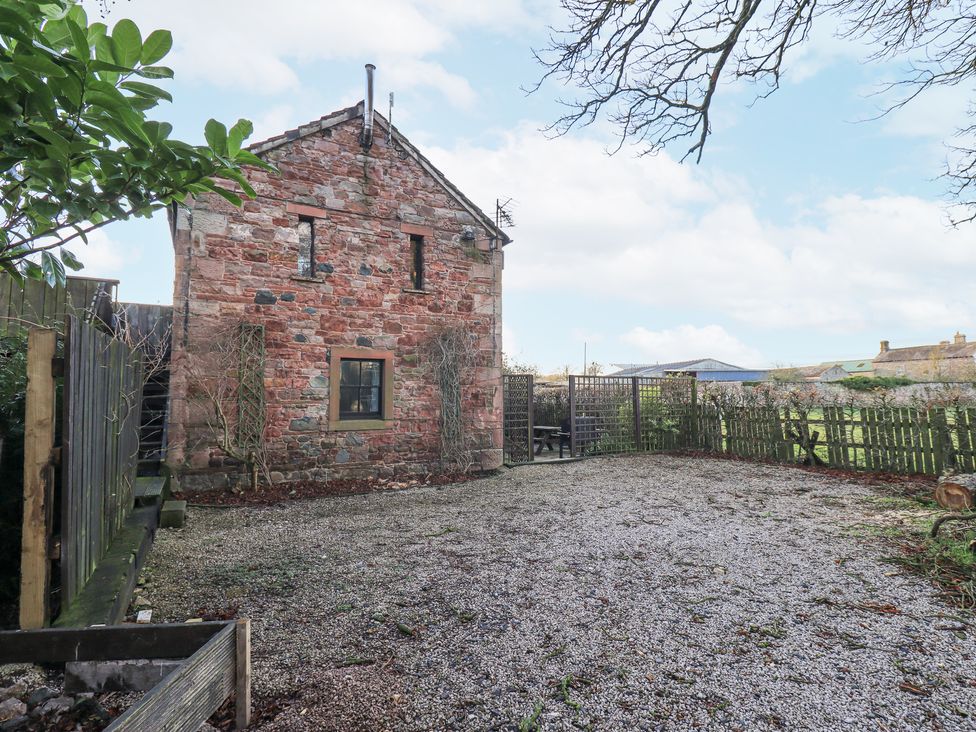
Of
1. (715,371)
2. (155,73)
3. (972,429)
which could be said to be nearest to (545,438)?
(972,429)

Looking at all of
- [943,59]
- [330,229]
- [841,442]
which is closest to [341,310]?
[330,229]

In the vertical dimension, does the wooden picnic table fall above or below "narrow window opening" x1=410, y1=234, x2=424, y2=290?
below

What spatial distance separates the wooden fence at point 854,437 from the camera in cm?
862

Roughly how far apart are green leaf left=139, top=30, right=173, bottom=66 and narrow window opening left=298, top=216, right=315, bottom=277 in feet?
25.8

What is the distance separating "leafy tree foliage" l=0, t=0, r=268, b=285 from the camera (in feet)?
4.18

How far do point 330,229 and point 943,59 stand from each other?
26.4ft

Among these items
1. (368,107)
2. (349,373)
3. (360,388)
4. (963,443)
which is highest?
(368,107)

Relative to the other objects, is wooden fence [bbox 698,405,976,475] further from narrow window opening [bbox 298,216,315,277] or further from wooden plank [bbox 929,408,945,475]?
narrow window opening [bbox 298,216,315,277]

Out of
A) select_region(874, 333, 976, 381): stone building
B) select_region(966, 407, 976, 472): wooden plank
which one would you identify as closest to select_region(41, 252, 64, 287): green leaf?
select_region(966, 407, 976, 472): wooden plank

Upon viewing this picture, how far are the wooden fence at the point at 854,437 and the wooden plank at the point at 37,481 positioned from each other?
37.6ft

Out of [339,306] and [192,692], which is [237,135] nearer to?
[192,692]

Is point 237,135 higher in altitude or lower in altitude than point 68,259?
higher

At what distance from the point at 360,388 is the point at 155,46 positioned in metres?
8.26

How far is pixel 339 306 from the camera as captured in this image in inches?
356
